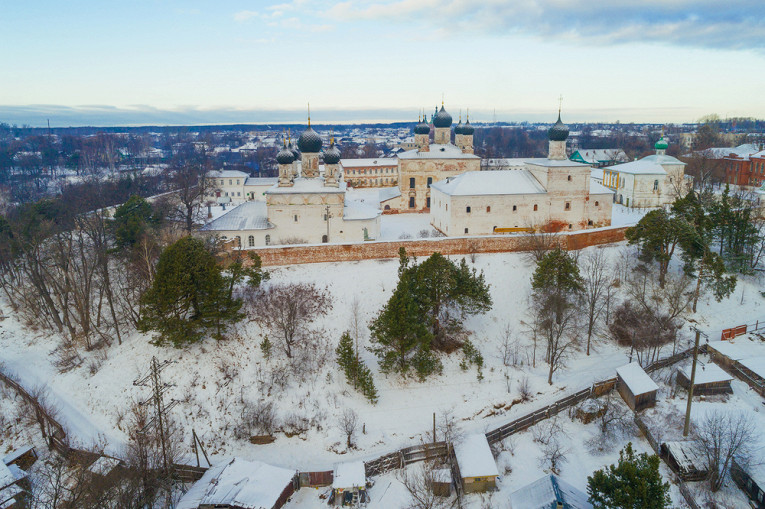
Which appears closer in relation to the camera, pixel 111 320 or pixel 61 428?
pixel 61 428

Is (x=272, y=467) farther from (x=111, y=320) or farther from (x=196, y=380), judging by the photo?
(x=111, y=320)

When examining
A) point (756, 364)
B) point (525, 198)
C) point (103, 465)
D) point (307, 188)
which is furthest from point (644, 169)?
point (103, 465)

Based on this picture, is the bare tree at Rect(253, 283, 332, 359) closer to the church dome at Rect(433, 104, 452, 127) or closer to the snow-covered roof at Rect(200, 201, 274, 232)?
the snow-covered roof at Rect(200, 201, 274, 232)

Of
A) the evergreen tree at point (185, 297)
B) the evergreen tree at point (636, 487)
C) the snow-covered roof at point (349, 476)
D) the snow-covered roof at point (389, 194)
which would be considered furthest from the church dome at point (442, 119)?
the evergreen tree at point (636, 487)

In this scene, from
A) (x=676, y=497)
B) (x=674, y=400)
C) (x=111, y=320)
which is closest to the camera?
(x=676, y=497)

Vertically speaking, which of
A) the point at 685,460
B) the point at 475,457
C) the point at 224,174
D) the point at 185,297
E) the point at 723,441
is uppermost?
the point at 224,174

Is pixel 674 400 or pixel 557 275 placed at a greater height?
pixel 557 275

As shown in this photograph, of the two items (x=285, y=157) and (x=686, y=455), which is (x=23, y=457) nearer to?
(x=285, y=157)

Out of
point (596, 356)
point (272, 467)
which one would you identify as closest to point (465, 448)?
point (272, 467)
